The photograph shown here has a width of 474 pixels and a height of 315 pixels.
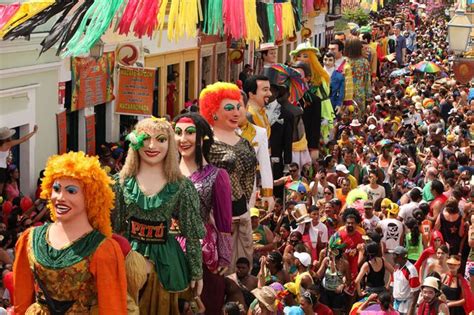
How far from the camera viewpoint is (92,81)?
2148 centimetres

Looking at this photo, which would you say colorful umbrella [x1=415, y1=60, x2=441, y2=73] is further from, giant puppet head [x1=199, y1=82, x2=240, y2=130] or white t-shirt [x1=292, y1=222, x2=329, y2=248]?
giant puppet head [x1=199, y1=82, x2=240, y2=130]

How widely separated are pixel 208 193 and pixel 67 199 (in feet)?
6.30

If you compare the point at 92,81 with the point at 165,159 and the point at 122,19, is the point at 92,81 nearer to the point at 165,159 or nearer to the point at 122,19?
the point at 122,19

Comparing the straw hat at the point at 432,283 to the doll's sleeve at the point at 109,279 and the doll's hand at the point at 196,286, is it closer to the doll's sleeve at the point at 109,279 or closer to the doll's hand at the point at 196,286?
the doll's hand at the point at 196,286

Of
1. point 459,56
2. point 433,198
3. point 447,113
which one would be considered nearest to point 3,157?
point 433,198

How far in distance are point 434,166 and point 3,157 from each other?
6025 mm

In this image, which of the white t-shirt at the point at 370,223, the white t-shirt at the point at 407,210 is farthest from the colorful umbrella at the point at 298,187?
the white t-shirt at the point at 407,210

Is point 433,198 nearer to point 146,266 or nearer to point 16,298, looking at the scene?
point 146,266

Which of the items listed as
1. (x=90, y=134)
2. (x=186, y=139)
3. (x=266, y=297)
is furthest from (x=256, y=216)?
(x=90, y=134)

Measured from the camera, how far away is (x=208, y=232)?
929cm

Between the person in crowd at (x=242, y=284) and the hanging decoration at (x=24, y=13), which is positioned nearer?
the person in crowd at (x=242, y=284)

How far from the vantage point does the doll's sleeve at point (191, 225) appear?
8.49 metres

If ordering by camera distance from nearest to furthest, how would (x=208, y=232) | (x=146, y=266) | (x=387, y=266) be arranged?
1. (x=146, y=266)
2. (x=208, y=232)
3. (x=387, y=266)

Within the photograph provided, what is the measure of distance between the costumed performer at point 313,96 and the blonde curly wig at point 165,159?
28.4ft
